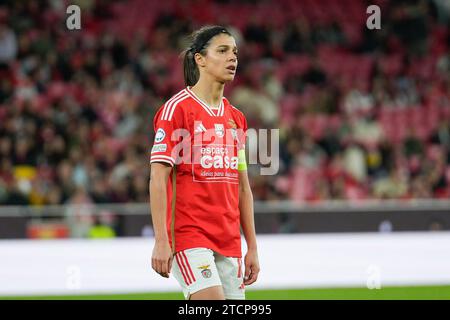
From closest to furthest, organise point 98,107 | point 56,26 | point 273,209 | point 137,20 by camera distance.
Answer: point 273,209
point 98,107
point 56,26
point 137,20

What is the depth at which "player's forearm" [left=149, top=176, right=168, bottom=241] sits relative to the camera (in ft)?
15.3

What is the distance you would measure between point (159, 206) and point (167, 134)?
40 centimetres

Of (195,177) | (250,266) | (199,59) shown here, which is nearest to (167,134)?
(195,177)

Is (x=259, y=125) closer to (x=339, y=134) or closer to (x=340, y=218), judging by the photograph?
(x=339, y=134)

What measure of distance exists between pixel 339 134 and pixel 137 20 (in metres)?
4.75

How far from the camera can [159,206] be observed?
4719 millimetres

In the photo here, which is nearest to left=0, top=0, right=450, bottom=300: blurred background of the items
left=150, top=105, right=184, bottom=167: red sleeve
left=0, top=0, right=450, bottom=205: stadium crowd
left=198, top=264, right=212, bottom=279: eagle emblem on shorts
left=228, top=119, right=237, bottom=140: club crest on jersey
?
left=0, top=0, right=450, bottom=205: stadium crowd

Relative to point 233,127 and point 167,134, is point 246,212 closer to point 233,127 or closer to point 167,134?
point 233,127

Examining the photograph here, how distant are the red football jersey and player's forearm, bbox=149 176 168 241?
0.13 metres

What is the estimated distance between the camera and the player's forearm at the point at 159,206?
4.66 m

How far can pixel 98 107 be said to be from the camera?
1473 cm
